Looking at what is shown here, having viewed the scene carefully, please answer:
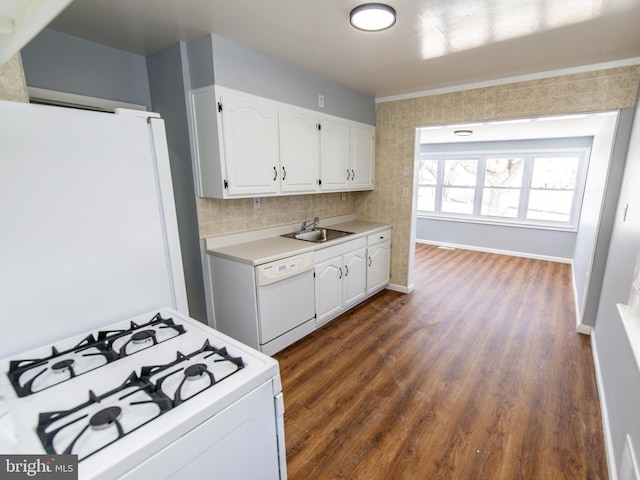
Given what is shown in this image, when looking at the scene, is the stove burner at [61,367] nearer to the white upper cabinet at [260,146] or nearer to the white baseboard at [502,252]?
the white upper cabinet at [260,146]

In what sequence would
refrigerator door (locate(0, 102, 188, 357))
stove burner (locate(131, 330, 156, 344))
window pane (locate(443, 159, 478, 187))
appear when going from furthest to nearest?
window pane (locate(443, 159, 478, 187)) → stove burner (locate(131, 330, 156, 344)) → refrigerator door (locate(0, 102, 188, 357))

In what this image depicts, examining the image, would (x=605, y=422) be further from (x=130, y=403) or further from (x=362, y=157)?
(x=362, y=157)

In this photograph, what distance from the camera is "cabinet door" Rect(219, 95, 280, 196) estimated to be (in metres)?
2.26

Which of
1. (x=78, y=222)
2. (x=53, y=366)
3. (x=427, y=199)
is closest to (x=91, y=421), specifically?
(x=53, y=366)

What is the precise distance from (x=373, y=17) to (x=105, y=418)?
2.13 meters

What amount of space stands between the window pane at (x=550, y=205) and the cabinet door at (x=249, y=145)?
5.21 metres

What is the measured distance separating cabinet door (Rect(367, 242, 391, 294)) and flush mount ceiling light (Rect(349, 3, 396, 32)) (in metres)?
2.17

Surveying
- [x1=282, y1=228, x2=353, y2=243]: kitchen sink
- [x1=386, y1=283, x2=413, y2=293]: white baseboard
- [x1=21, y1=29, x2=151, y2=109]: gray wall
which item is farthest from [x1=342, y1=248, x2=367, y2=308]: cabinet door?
[x1=21, y1=29, x2=151, y2=109]: gray wall

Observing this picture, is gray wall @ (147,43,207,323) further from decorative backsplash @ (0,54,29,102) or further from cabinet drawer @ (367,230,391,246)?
cabinet drawer @ (367,230,391,246)

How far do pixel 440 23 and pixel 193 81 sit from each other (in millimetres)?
1712

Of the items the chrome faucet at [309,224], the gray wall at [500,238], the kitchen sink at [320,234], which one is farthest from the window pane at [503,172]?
the chrome faucet at [309,224]

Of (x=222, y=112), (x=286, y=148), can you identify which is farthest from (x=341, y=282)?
(x=222, y=112)

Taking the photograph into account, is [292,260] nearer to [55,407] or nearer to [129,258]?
[129,258]

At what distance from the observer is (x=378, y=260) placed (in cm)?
372
